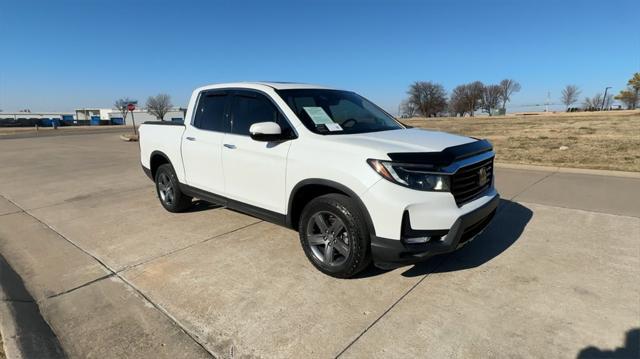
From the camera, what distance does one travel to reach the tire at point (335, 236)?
3.20 meters

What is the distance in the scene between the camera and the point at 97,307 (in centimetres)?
315

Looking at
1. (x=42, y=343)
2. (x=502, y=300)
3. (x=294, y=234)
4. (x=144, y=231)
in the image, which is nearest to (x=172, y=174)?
(x=144, y=231)

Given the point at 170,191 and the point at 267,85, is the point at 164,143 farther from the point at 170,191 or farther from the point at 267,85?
the point at 267,85

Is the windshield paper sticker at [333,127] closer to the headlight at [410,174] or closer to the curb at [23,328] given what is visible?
the headlight at [410,174]

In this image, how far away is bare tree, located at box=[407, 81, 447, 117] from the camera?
97.4 m

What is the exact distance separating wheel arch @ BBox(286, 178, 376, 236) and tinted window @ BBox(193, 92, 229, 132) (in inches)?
54.2

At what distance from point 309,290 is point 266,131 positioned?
1483 mm

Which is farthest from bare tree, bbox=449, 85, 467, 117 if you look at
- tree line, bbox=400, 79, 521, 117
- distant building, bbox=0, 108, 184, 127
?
distant building, bbox=0, 108, 184, 127

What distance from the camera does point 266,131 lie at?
3.53 metres

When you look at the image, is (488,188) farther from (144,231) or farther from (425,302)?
(144,231)

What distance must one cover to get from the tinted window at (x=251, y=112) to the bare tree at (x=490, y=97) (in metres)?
106

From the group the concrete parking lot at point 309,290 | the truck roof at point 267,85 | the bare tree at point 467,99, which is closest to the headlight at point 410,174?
the concrete parking lot at point 309,290

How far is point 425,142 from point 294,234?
2.03 metres

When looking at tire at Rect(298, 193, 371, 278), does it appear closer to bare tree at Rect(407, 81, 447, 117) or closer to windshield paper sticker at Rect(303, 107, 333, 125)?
windshield paper sticker at Rect(303, 107, 333, 125)
